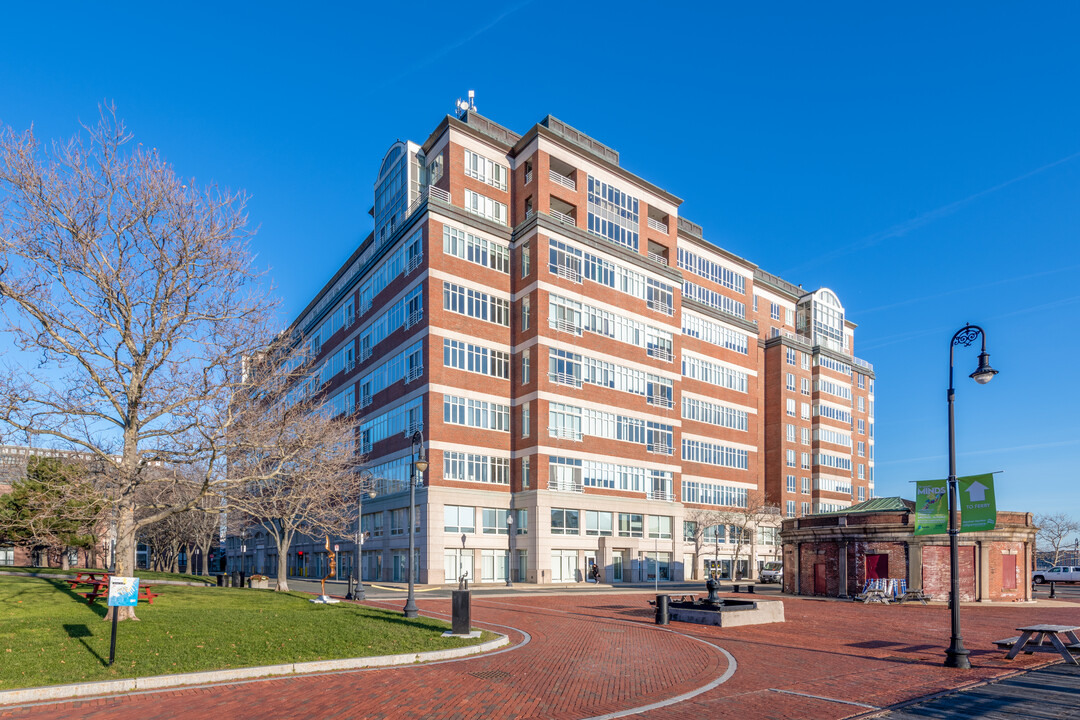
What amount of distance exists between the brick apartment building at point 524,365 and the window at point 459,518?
117 millimetres

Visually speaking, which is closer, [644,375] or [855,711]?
[855,711]

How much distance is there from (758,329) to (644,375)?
26.7m

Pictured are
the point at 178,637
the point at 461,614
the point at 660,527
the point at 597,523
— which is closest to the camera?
the point at 178,637

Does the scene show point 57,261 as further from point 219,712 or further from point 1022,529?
point 1022,529

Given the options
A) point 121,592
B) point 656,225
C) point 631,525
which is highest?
point 656,225

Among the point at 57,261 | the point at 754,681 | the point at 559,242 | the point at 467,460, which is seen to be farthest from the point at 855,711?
the point at 559,242

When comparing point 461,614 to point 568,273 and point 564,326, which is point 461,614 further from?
point 568,273

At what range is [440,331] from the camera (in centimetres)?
4966

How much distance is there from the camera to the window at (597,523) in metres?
53.2

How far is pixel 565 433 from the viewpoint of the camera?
52094 mm

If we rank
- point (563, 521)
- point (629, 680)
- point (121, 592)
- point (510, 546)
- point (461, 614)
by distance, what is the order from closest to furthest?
point (121, 592) → point (629, 680) → point (461, 614) → point (563, 521) → point (510, 546)

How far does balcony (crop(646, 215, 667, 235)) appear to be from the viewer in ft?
203

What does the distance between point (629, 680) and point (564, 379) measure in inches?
1535

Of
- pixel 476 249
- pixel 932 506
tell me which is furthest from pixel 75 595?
pixel 476 249
